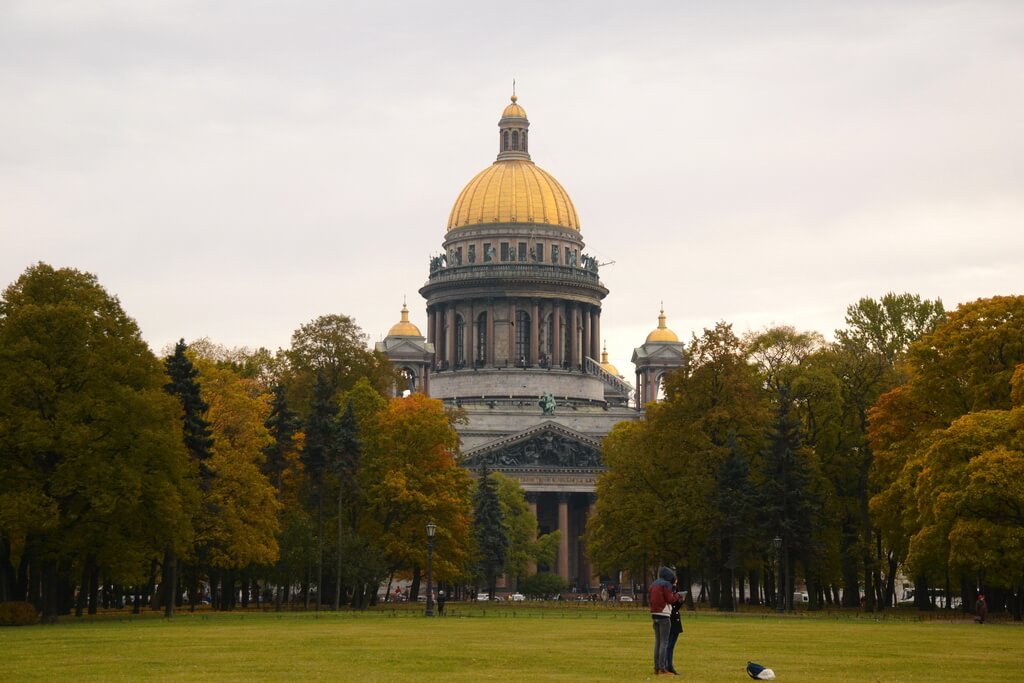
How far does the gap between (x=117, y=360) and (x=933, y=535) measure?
34.5m

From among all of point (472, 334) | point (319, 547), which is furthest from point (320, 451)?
point (472, 334)

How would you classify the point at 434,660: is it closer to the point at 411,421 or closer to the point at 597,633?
the point at 597,633

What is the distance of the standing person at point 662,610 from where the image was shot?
34.9 meters

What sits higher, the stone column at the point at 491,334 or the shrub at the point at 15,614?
the stone column at the point at 491,334

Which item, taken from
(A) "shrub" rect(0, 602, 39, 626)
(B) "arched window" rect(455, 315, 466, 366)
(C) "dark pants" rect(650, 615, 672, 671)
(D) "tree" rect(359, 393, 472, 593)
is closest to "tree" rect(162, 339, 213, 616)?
(A) "shrub" rect(0, 602, 39, 626)

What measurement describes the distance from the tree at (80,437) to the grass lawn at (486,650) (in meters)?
3.61

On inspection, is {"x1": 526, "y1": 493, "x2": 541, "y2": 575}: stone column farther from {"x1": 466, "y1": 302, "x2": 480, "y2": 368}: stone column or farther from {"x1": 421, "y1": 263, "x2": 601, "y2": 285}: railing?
{"x1": 421, "y1": 263, "x2": 601, "y2": 285}: railing

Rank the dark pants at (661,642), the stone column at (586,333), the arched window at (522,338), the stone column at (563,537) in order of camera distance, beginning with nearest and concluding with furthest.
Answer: the dark pants at (661,642)
the stone column at (563,537)
the arched window at (522,338)
the stone column at (586,333)

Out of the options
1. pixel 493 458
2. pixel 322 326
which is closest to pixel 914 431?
pixel 322 326

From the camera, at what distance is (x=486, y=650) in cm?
4509

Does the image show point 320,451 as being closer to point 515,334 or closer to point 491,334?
point 491,334

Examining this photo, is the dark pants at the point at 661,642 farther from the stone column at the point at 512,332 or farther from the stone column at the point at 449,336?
the stone column at the point at 449,336

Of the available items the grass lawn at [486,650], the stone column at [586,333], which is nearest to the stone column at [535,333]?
the stone column at [586,333]

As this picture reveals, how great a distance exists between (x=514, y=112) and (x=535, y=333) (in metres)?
25.6
